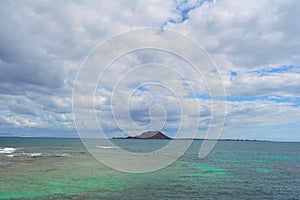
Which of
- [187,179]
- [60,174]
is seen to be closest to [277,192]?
[187,179]

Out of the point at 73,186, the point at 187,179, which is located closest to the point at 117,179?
the point at 73,186

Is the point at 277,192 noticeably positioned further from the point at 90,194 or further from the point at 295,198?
the point at 90,194

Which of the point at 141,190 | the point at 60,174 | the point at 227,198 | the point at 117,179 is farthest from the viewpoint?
the point at 60,174

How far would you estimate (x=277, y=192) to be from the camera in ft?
101

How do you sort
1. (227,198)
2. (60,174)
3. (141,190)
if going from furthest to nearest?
1. (60,174)
2. (141,190)
3. (227,198)

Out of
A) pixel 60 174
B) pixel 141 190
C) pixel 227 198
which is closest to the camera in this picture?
pixel 227 198

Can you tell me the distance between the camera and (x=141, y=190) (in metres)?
29.8

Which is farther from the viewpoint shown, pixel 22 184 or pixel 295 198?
pixel 22 184

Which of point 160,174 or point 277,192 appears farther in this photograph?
point 160,174

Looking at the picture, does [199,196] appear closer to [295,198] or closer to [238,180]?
[295,198]

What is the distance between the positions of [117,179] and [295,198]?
772 inches

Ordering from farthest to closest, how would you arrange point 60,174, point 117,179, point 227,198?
point 60,174, point 117,179, point 227,198

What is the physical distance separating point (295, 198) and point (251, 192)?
161 inches

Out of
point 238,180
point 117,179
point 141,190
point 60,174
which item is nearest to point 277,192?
point 238,180
